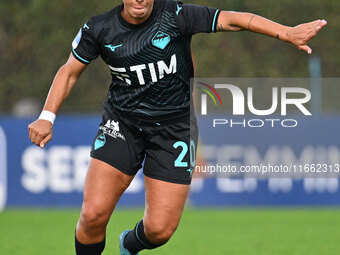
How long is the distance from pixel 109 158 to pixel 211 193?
6050 millimetres

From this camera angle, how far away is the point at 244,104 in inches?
468

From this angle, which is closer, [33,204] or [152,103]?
[152,103]

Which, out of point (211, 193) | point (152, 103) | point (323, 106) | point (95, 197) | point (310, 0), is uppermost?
point (152, 103)

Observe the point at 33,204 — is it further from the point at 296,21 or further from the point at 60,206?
the point at 296,21

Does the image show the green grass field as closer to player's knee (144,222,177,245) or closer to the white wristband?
player's knee (144,222,177,245)

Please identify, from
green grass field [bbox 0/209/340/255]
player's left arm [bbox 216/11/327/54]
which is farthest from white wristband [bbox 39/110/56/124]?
green grass field [bbox 0/209/340/255]

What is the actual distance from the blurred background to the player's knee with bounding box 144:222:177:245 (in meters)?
1.68

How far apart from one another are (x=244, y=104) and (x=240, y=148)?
0.88 metres

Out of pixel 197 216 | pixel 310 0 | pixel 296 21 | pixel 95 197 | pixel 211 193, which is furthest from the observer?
pixel 310 0

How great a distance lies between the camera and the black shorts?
5637mm

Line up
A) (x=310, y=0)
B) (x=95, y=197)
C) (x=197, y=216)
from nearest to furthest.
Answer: (x=95, y=197) < (x=197, y=216) < (x=310, y=0)

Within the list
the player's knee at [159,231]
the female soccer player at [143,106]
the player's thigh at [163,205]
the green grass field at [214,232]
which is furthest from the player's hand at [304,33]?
the green grass field at [214,232]

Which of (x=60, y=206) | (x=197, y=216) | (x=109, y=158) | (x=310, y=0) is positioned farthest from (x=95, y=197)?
(x=310, y=0)

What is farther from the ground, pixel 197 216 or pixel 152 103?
pixel 152 103
